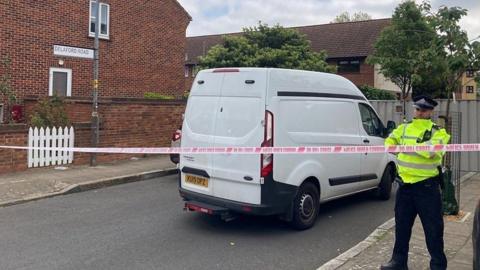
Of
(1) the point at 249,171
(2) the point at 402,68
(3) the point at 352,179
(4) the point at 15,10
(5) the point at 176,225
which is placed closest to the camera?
(1) the point at 249,171

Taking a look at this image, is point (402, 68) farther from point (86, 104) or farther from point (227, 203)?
point (227, 203)

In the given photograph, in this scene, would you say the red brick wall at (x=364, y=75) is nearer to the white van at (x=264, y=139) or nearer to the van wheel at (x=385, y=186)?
the van wheel at (x=385, y=186)

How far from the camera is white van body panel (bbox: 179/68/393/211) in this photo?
19.9ft

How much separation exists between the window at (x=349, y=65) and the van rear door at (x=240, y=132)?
27343mm

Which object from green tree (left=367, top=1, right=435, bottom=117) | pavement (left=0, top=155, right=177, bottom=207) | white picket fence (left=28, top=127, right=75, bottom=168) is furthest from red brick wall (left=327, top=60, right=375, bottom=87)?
white picket fence (left=28, top=127, right=75, bottom=168)

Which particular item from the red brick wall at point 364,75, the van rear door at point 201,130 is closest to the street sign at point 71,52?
the van rear door at point 201,130

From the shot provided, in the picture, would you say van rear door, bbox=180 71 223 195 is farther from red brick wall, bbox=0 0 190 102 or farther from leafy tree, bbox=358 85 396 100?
leafy tree, bbox=358 85 396 100

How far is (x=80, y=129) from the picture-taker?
11141mm

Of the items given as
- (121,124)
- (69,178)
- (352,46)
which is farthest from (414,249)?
(352,46)

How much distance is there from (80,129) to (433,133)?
8.62 m

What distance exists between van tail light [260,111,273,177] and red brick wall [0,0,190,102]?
11.0 m

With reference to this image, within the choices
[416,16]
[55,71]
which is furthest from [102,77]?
[416,16]

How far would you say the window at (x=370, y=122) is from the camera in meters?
8.03

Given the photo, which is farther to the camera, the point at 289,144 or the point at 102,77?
the point at 102,77
